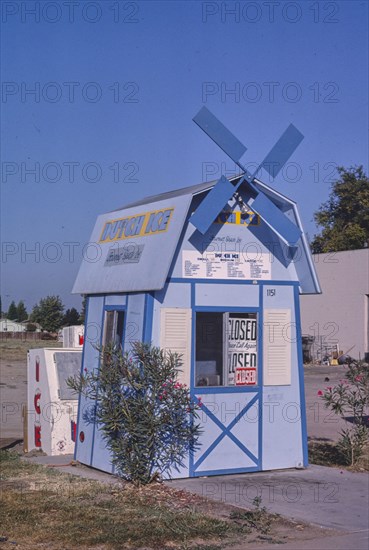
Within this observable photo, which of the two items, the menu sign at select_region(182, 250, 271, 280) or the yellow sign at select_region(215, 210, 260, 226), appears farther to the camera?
the yellow sign at select_region(215, 210, 260, 226)

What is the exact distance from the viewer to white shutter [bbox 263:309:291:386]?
39.8 ft

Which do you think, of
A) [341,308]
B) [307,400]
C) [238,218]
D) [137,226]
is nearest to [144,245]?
[137,226]

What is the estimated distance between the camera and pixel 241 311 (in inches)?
473

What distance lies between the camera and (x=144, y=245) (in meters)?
11.8

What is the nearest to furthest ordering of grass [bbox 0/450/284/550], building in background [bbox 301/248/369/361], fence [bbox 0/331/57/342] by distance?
grass [bbox 0/450/284/550]
building in background [bbox 301/248/369/361]
fence [bbox 0/331/57/342]

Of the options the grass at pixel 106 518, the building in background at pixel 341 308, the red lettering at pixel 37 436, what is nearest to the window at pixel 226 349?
the grass at pixel 106 518

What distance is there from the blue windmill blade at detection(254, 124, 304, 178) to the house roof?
1.37ft

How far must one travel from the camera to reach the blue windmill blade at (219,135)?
39.6ft

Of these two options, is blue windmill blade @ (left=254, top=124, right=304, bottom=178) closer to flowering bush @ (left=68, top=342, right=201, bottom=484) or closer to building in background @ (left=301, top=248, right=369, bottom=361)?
flowering bush @ (left=68, top=342, right=201, bottom=484)

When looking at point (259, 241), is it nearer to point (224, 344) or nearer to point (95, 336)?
point (224, 344)

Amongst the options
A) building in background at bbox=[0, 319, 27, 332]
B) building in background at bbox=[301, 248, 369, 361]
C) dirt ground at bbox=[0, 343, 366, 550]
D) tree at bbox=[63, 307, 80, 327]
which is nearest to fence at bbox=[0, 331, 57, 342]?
tree at bbox=[63, 307, 80, 327]

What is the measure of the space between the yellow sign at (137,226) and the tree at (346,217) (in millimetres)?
42374

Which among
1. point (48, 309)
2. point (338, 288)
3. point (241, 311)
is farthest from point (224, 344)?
point (48, 309)

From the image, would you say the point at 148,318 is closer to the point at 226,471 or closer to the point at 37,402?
the point at 226,471
